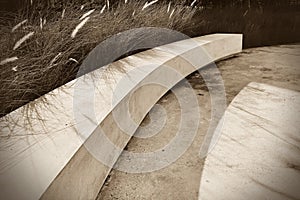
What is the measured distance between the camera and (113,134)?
156cm

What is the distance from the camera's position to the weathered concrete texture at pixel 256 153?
146 centimetres

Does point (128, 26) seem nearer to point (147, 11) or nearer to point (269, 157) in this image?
point (147, 11)

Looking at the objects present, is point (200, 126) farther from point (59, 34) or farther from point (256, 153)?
point (59, 34)

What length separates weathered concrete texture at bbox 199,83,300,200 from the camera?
1455mm

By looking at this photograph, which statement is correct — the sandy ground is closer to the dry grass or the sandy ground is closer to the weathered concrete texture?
the weathered concrete texture

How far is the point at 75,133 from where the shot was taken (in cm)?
124

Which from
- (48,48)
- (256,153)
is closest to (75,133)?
(48,48)

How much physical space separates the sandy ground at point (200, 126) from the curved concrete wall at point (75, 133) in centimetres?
9

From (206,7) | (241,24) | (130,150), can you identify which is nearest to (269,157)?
(130,150)

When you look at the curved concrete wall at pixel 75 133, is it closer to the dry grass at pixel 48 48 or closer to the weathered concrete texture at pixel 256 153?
the dry grass at pixel 48 48

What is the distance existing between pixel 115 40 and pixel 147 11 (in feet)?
2.64

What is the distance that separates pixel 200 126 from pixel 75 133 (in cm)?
103

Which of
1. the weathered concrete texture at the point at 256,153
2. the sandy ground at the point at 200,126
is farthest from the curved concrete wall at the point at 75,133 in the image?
the weathered concrete texture at the point at 256,153

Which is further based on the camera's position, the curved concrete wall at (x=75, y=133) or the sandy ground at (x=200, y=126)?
the sandy ground at (x=200, y=126)
